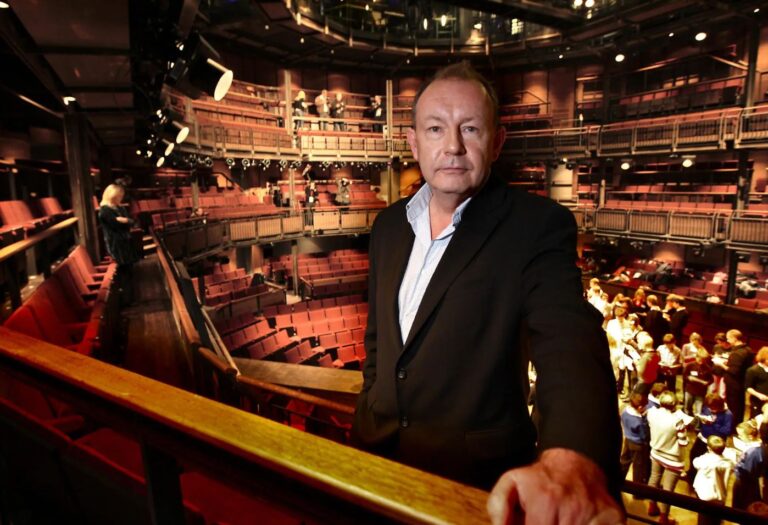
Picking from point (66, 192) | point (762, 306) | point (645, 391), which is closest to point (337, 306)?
point (66, 192)

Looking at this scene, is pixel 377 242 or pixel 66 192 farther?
pixel 66 192

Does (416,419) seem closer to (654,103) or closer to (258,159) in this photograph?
(258,159)

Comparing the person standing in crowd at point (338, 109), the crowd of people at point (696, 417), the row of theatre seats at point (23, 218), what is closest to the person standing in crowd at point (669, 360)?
the crowd of people at point (696, 417)

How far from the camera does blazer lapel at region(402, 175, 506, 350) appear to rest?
1205mm

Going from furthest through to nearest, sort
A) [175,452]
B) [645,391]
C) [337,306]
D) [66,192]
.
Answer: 1. [337,306]
2. [66,192]
3. [645,391]
4. [175,452]

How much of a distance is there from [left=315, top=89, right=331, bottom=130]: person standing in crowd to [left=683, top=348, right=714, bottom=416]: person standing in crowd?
53.3ft

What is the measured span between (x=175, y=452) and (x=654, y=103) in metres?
19.7

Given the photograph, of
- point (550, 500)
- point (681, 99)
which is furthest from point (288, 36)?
point (550, 500)

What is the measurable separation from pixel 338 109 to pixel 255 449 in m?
20.2

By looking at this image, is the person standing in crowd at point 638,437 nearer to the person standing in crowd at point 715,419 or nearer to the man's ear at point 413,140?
the person standing in crowd at point 715,419

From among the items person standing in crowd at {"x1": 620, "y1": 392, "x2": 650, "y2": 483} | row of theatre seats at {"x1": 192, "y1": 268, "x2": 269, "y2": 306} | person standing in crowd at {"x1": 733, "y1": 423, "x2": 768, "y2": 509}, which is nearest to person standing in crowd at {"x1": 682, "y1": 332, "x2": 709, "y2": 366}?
person standing in crowd at {"x1": 620, "y1": 392, "x2": 650, "y2": 483}

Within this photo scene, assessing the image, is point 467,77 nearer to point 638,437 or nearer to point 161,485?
point 161,485

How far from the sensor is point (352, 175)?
21.2 m

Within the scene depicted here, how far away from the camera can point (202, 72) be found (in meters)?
4.73
